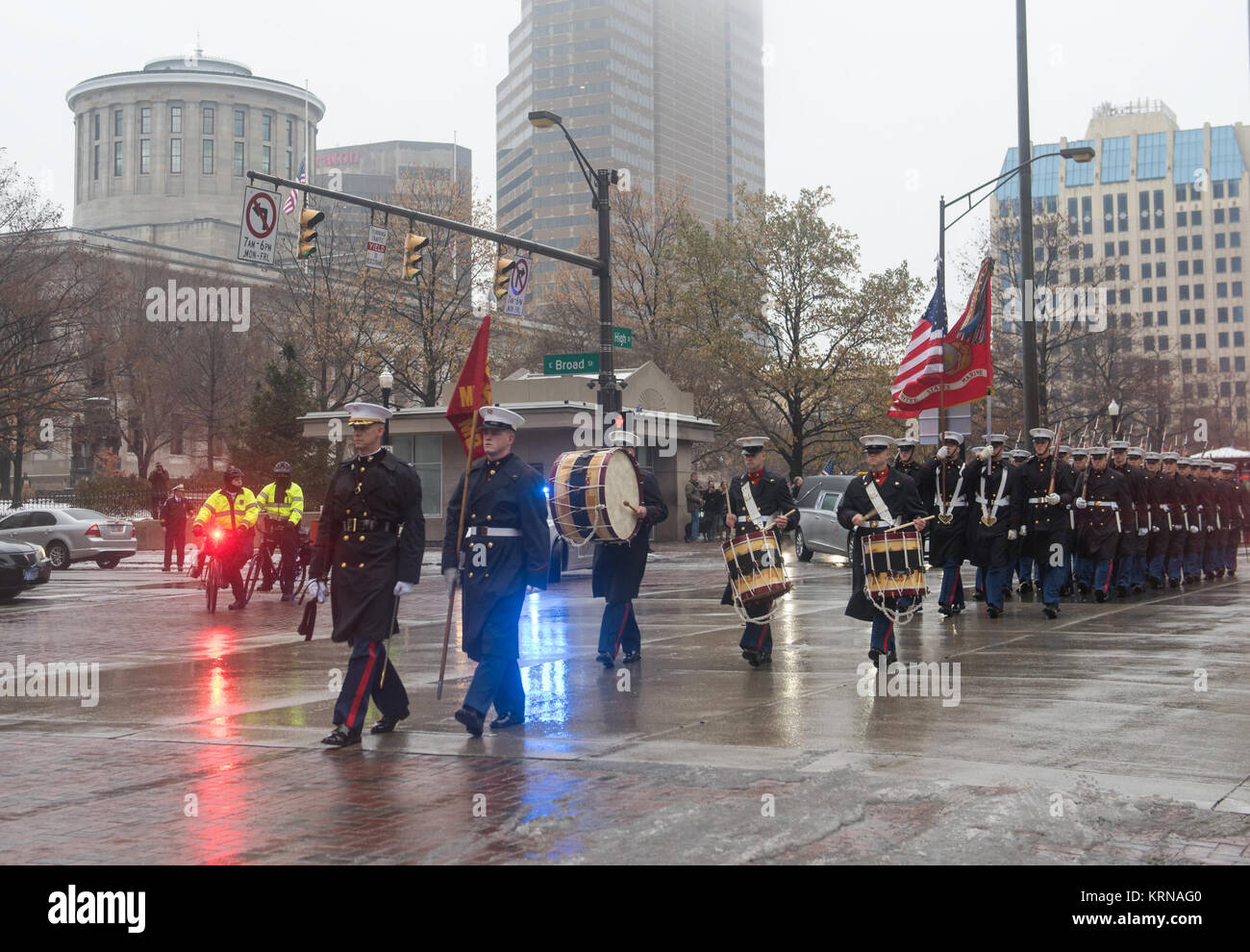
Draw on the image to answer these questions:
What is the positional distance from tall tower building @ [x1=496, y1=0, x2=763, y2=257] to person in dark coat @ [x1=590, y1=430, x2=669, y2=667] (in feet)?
407

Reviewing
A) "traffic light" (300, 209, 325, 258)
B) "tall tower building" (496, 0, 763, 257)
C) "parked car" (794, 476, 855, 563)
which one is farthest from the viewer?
"tall tower building" (496, 0, 763, 257)

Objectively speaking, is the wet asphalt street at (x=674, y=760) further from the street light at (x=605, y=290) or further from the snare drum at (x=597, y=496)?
the street light at (x=605, y=290)

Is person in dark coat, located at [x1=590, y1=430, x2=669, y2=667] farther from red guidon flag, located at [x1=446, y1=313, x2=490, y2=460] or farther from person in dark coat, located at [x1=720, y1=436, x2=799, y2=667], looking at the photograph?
red guidon flag, located at [x1=446, y1=313, x2=490, y2=460]

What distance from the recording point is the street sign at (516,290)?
2462 centimetres

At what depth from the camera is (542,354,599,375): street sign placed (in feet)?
72.8

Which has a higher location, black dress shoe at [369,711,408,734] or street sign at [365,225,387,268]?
street sign at [365,225,387,268]

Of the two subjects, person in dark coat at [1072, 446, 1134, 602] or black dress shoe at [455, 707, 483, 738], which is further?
person in dark coat at [1072, 446, 1134, 602]

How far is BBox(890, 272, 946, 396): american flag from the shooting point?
23250 mm

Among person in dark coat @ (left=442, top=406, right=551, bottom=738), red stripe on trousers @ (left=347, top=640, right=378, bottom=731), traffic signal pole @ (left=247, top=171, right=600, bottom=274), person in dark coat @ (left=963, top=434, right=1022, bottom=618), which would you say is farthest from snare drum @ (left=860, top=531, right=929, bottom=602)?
traffic signal pole @ (left=247, top=171, right=600, bottom=274)

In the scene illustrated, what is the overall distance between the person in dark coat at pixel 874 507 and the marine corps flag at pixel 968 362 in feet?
43.2

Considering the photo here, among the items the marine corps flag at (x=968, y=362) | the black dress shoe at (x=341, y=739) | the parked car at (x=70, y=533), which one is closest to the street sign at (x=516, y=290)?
the marine corps flag at (x=968, y=362)
